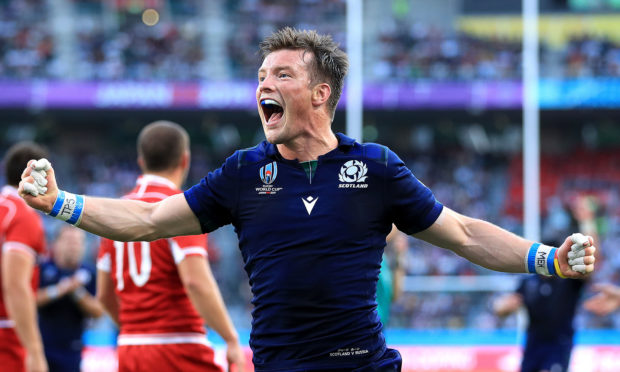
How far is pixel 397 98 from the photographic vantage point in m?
23.8

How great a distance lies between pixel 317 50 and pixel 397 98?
66.9ft

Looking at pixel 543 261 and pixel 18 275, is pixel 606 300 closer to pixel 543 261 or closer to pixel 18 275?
pixel 543 261

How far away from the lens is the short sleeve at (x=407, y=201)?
3.46 m

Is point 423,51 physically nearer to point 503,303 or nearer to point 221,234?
point 221,234

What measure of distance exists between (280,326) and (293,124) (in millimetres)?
763

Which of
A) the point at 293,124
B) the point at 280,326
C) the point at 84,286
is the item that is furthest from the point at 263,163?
the point at 84,286

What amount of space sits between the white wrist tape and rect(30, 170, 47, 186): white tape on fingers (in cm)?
9

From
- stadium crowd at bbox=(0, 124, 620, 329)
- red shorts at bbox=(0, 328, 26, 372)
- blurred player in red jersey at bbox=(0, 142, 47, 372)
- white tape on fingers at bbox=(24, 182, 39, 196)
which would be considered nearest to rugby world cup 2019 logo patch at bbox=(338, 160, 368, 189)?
white tape on fingers at bbox=(24, 182, 39, 196)

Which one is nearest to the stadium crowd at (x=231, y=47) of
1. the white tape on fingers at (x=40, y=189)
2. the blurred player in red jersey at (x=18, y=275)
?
the blurred player in red jersey at (x=18, y=275)

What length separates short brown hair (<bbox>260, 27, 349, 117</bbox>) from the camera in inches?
140

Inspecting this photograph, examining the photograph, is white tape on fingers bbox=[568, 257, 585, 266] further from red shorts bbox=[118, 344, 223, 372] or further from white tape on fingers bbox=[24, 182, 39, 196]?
red shorts bbox=[118, 344, 223, 372]

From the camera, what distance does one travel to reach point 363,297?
343cm

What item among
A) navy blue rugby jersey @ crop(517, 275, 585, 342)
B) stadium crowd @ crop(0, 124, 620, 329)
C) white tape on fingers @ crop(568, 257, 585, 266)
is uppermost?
white tape on fingers @ crop(568, 257, 585, 266)

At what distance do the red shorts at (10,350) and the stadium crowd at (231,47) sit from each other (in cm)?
1912
